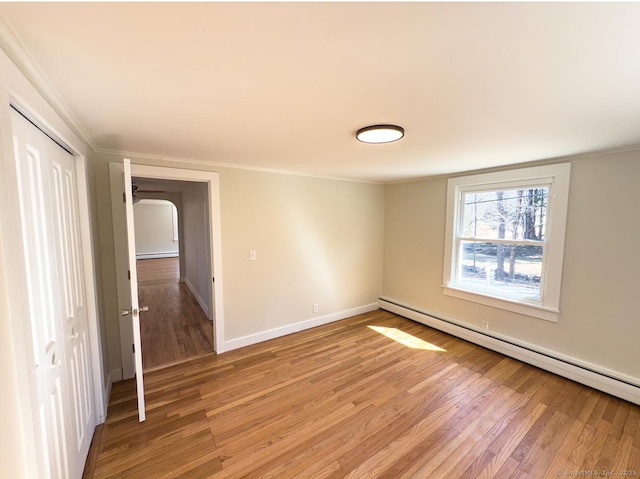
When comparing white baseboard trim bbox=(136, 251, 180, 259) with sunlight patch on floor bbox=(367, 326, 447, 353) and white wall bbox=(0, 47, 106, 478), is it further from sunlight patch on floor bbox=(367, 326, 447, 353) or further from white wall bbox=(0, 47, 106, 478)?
white wall bbox=(0, 47, 106, 478)

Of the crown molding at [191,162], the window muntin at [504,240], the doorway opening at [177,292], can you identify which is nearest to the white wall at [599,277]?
the window muntin at [504,240]

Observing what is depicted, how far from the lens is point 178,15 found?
0.80 meters

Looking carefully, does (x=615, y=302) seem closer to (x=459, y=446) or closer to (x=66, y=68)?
(x=459, y=446)

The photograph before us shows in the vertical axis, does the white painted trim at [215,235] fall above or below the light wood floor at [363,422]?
above

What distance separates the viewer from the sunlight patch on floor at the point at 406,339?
3.27 m

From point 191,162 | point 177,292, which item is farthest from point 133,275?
point 177,292

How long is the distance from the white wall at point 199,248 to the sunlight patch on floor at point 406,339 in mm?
2662

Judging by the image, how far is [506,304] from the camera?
10.0ft

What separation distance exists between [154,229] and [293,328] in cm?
972

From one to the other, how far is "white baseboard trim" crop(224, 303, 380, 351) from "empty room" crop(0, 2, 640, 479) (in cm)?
3

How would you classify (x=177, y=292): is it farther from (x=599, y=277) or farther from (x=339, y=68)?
(x=599, y=277)

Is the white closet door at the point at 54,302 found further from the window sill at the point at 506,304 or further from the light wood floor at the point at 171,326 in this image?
the window sill at the point at 506,304

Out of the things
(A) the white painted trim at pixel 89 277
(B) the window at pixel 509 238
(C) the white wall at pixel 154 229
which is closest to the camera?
(A) the white painted trim at pixel 89 277

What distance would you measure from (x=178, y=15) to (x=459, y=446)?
2.76 m
